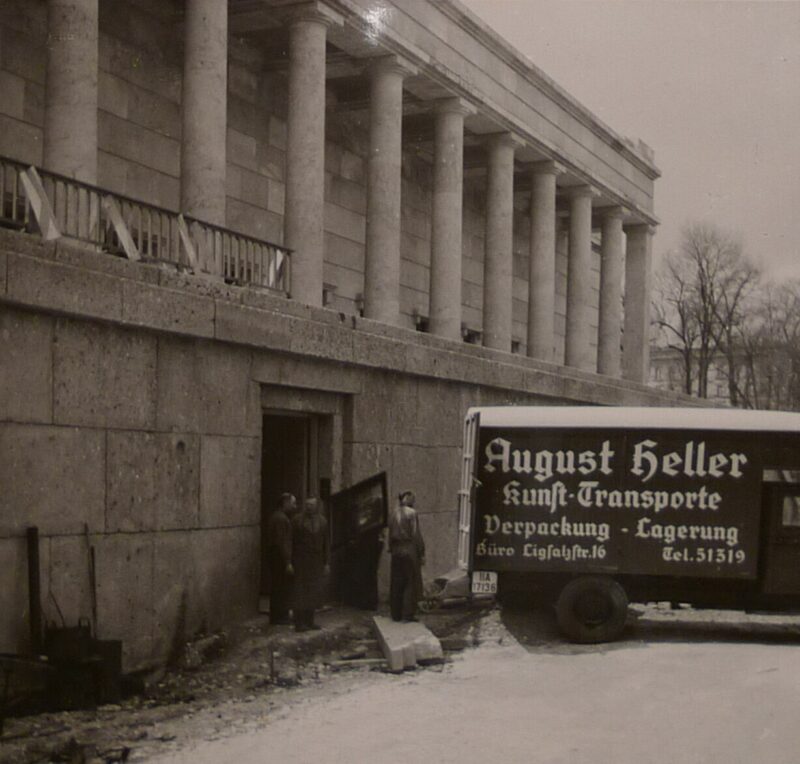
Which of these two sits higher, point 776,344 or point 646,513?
point 776,344

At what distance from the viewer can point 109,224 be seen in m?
13.8

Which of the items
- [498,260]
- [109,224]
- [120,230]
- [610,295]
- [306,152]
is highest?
[306,152]

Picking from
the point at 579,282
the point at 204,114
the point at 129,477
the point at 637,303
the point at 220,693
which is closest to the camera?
the point at 220,693

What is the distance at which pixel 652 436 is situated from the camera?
45.6ft

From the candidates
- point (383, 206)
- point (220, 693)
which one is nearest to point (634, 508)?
point (220, 693)

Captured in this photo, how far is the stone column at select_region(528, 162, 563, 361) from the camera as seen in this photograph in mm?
33125

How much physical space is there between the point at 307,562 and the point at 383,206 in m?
11.9

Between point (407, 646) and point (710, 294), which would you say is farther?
point (710, 294)

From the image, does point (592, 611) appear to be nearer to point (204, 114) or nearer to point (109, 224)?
point (109, 224)

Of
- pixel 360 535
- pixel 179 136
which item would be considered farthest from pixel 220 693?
pixel 179 136

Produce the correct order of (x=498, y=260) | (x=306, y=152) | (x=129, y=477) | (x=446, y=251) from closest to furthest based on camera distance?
1. (x=129, y=477)
2. (x=306, y=152)
3. (x=446, y=251)
4. (x=498, y=260)

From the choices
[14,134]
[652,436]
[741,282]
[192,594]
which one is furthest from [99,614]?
[741,282]

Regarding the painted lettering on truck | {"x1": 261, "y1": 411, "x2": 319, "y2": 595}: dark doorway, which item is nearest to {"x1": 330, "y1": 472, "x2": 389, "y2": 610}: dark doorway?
{"x1": 261, "y1": 411, "x2": 319, "y2": 595}: dark doorway

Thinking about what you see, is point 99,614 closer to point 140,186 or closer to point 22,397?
point 22,397
